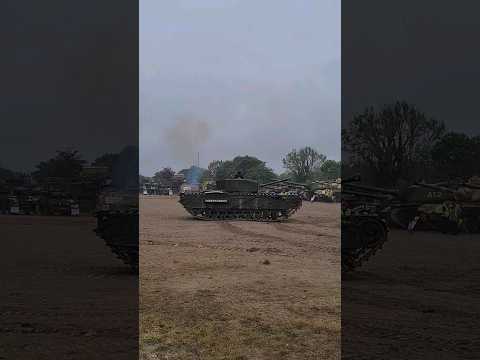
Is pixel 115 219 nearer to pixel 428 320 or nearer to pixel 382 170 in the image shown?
pixel 428 320

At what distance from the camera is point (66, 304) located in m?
5.62

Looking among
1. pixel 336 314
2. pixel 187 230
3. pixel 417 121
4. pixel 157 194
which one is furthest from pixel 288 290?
pixel 157 194

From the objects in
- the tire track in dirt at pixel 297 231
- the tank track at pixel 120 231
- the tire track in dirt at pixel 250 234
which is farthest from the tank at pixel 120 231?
the tire track in dirt at pixel 297 231

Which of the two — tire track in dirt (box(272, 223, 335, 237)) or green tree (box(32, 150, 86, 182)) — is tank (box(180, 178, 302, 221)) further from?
green tree (box(32, 150, 86, 182))

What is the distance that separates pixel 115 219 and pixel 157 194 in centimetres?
4512

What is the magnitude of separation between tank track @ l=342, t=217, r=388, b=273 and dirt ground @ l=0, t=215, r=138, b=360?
11.8 feet

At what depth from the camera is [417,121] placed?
34.6 feet

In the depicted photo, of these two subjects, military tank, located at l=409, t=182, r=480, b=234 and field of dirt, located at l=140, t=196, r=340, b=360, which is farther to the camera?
military tank, located at l=409, t=182, r=480, b=234

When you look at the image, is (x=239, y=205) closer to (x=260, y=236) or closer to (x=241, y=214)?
(x=241, y=214)

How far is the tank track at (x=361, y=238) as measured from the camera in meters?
7.71

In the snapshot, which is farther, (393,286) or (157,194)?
(157,194)

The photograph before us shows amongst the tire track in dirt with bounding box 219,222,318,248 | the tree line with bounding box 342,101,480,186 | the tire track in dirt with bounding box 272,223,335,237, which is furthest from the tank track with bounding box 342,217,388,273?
the tire track in dirt with bounding box 272,223,335,237

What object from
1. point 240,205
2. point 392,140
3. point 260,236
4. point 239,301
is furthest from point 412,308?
point 240,205

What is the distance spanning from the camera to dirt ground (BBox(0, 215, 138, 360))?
4.16 m
